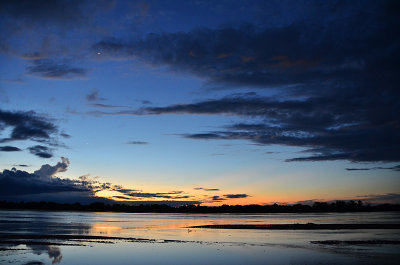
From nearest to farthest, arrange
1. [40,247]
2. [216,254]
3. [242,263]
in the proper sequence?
[242,263], [216,254], [40,247]

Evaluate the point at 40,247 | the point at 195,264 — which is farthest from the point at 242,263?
the point at 40,247

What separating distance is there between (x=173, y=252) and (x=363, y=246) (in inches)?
731

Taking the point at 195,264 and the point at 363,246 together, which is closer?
the point at 195,264

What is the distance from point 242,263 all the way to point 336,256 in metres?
8.01

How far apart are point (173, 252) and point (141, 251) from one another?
117 inches

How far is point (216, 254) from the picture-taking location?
2872 centimetres

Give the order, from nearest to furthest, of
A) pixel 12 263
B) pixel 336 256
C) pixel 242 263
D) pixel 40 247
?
1. pixel 12 263
2. pixel 242 263
3. pixel 336 256
4. pixel 40 247

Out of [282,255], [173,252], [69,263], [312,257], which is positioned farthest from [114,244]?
[312,257]

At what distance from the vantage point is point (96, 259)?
25.9 metres

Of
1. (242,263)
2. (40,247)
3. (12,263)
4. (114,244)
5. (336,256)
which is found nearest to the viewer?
(12,263)

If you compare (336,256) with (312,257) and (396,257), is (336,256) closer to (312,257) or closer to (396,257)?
(312,257)

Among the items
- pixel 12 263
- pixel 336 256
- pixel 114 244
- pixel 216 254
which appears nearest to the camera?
pixel 12 263

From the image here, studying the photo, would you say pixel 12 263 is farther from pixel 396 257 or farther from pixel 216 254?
pixel 396 257

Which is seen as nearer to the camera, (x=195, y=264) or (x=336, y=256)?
(x=195, y=264)
